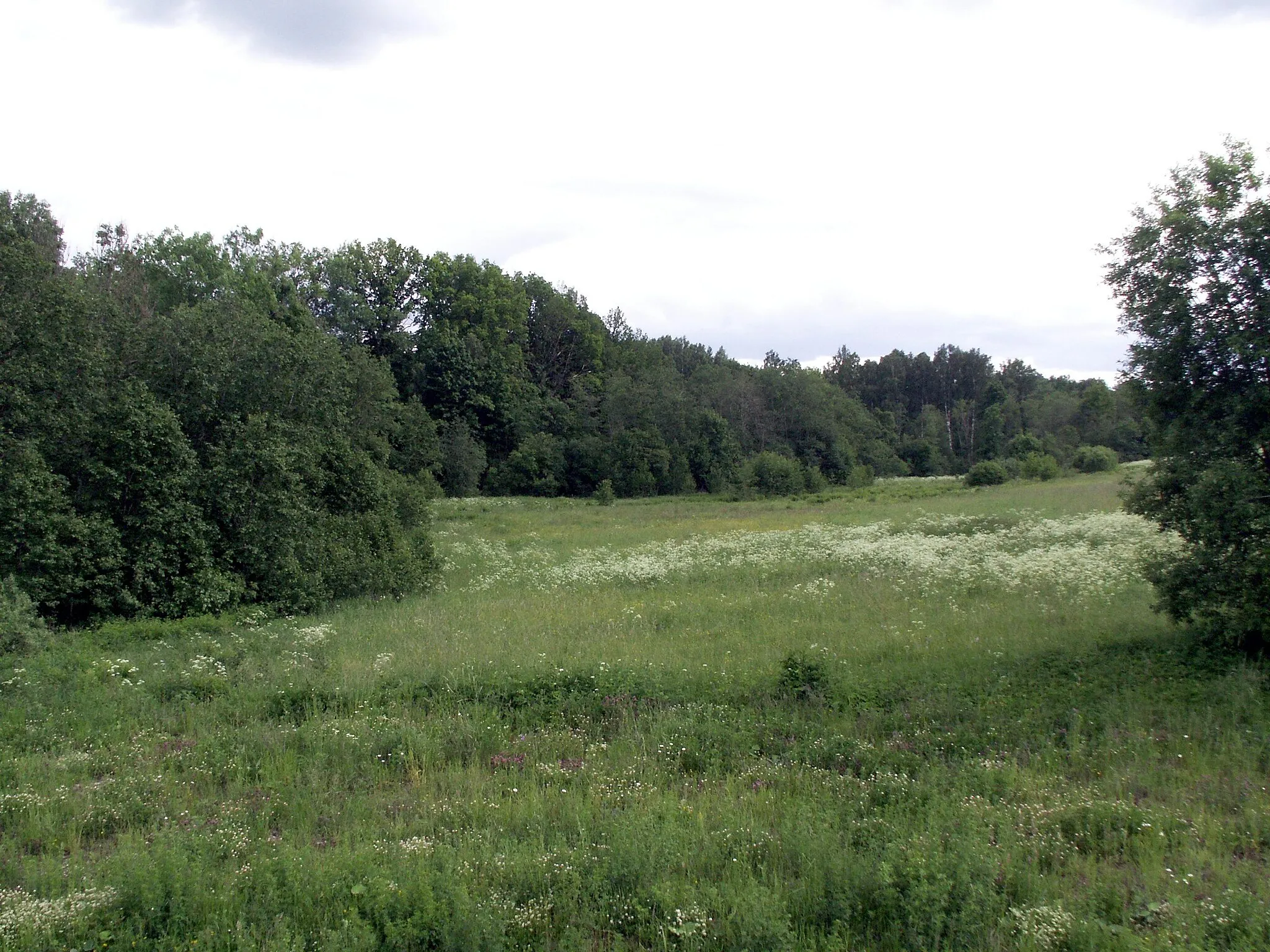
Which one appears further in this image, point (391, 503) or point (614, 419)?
point (614, 419)

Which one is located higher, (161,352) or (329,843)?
(161,352)

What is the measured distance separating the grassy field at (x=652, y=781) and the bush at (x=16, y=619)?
0.38 meters

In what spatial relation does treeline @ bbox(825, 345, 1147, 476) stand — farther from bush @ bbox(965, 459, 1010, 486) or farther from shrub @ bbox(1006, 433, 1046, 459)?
bush @ bbox(965, 459, 1010, 486)

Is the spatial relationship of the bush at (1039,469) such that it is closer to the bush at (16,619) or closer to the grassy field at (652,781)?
the grassy field at (652,781)

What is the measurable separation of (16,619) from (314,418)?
10.5 metres

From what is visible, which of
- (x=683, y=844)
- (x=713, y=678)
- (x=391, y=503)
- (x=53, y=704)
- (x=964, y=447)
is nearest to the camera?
(x=683, y=844)

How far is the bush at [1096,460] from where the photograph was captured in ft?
230

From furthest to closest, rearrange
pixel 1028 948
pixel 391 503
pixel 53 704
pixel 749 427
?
pixel 749 427 < pixel 391 503 < pixel 53 704 < pixel 1028 948

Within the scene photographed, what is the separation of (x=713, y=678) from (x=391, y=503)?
16110 millimetres

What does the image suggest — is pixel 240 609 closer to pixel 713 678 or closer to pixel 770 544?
pixel 713 678

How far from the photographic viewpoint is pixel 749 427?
8988 centimetres

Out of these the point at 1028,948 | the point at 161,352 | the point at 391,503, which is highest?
the point at 161,352

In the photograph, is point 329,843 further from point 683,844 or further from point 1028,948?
point 1028,948

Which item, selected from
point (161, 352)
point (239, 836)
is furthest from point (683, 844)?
point (161, 352)
